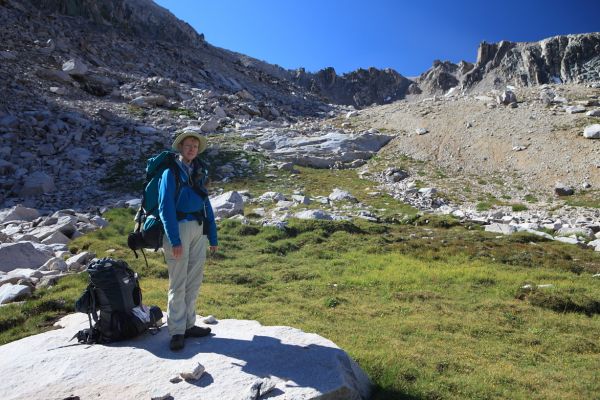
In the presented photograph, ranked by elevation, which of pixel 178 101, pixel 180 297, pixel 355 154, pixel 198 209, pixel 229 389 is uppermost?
pixel 178 101

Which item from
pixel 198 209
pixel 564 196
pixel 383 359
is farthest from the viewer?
pixel 564 196

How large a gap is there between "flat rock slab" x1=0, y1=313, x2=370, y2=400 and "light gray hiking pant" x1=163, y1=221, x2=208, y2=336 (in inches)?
13.2

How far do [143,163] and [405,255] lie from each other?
18.7m

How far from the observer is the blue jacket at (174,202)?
565cm

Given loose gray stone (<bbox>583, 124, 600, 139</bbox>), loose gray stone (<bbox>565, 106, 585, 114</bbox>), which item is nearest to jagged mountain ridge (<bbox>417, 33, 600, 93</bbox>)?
loose gray stone (<bbox>565, 106, 585, 114</bbox>)

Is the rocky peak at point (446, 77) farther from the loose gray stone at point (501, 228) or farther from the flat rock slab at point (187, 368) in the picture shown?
the flat rock slab at point (187, 368)

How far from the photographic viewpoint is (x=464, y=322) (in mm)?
8906

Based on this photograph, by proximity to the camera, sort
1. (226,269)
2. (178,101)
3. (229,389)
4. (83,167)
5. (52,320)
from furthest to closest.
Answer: (178,101) < (83,167) < (226,269) < (52,320) < (229,389)

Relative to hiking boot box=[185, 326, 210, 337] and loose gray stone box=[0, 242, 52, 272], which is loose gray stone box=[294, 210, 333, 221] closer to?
loose gray stone box=[0, 242, 52, 272]

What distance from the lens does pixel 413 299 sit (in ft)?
34.8

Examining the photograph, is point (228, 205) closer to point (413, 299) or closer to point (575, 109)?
point (413, 299)

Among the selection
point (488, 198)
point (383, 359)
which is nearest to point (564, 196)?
point (488, 198)

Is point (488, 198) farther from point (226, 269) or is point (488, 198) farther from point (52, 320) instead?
point (52, 320)

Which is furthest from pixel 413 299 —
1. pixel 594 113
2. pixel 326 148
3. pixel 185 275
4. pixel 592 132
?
pixel 594 113
